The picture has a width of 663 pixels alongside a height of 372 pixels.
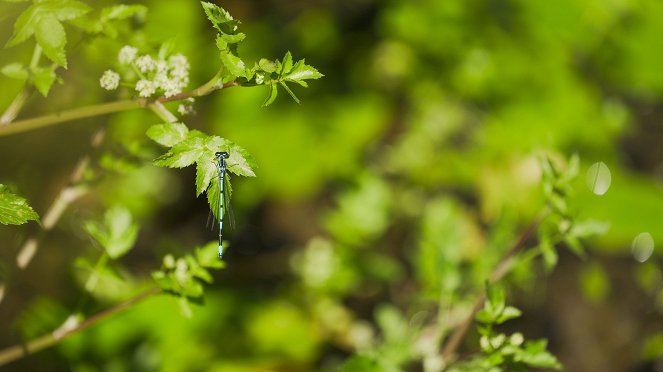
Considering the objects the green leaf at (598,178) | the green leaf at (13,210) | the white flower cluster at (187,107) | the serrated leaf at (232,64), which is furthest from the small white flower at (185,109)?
the green leaf at (598,178)

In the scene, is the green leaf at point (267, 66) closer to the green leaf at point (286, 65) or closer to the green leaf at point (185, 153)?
the green leaf at point (286, 65)

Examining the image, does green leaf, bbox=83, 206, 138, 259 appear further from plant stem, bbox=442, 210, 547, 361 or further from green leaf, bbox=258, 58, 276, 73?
plant stem, bbox=442, 210, 547, 361

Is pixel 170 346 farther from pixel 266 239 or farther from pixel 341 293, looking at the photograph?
pixel 266 239

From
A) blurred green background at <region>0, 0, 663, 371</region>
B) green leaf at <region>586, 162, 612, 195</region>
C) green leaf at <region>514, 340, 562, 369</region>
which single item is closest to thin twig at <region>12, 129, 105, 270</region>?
blurred green background at <region>0, 0, 663, 371</region>

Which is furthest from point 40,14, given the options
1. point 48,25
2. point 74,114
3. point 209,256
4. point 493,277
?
point 493,277

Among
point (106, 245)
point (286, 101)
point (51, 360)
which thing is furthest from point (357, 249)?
point (106, 245)

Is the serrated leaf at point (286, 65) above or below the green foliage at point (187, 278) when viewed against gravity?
above
